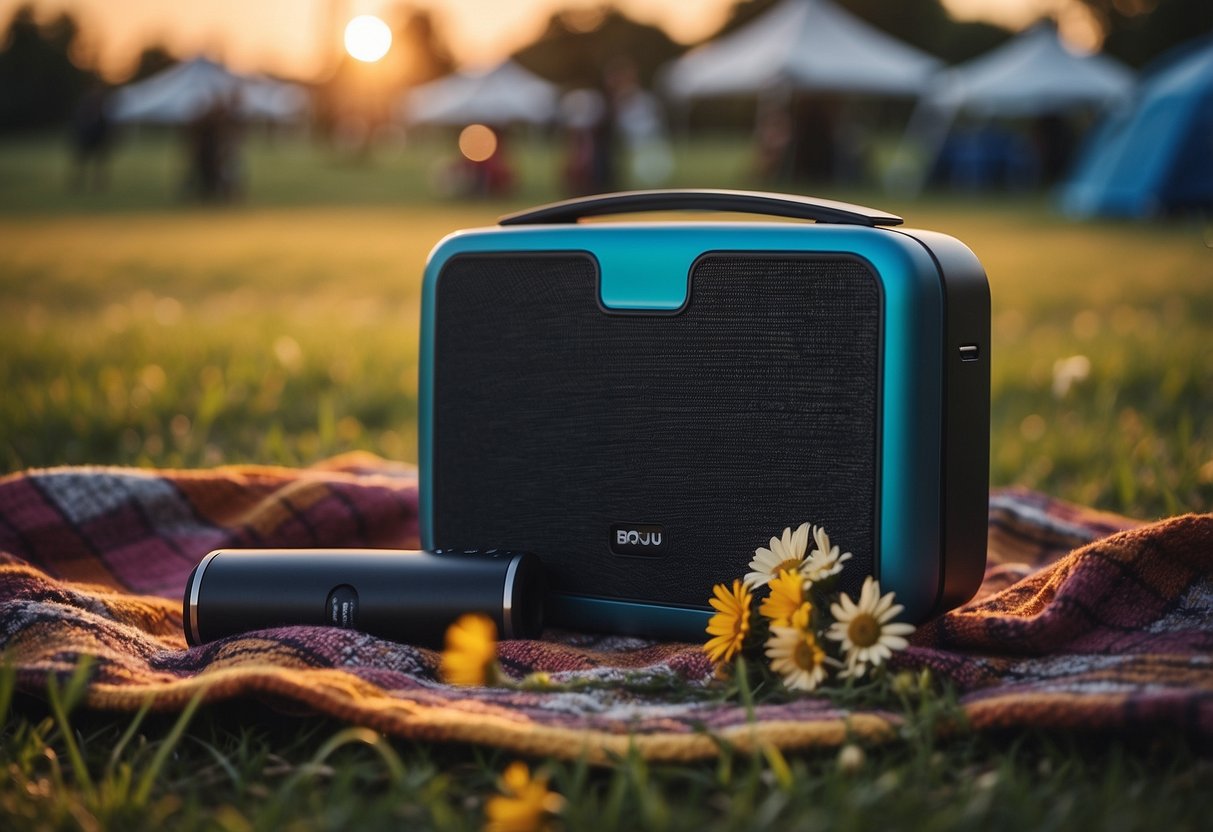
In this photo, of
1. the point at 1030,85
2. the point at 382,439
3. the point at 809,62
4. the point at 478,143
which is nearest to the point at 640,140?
the point at 478,143

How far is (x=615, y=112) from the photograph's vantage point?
15117mm

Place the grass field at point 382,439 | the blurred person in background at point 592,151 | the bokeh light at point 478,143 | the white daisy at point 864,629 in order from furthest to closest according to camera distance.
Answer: the bokeh light at point 478,143
the blurred person in background at point 592,151
the white daisy at point 864,629
the grass field at point 382,439

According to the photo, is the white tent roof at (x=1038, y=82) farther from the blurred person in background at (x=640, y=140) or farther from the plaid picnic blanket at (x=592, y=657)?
the plaid picnic blanket at (x=592, y=657)

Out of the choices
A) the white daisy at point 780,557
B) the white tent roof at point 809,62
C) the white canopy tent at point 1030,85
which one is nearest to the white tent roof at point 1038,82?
the white canopy tent at point 1030,85

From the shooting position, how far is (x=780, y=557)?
4.16ft

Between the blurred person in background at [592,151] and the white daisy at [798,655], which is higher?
the blurred person in background at [592,151]

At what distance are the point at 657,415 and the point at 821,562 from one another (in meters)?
0.28

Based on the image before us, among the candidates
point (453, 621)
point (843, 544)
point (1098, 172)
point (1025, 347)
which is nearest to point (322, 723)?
point (453, 621)

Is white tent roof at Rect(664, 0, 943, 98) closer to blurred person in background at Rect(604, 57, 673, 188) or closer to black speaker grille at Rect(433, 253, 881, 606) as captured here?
blurred person in background at Rect(604, 57, 673, 188)

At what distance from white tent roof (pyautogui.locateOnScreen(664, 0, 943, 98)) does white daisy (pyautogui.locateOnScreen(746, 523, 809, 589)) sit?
1564cm

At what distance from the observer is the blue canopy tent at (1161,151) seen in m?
10.6

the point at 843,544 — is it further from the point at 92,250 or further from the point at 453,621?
the point at 92,250

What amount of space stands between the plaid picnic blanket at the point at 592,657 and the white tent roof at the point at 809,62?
15222mm

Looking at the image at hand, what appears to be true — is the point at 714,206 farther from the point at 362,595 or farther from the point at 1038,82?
the point at 1038,82
